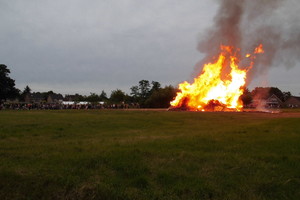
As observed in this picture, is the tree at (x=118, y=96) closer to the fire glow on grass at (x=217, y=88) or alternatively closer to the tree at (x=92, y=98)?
the tree at (x=92, y=98)

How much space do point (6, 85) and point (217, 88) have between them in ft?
185

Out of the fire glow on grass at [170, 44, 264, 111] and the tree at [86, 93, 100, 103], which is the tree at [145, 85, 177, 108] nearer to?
the fire glow on grass at [170, 44, 264, 111]

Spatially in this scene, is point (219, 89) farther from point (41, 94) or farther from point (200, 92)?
point (41, 94)

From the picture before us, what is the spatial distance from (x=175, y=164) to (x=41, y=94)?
155861mm

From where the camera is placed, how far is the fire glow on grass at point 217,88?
4406 cm

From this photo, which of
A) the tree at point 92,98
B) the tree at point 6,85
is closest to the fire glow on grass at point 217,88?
the tree at point 6,85

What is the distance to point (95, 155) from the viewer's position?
8531mm

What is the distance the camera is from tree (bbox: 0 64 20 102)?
7488 cm

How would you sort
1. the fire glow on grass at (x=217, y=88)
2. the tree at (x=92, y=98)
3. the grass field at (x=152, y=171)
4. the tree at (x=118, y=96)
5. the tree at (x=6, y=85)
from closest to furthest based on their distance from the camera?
the grass field at (x=152, y=171), the fire glow on grass at (x=217, y=88), the tree at (x=6, y=85), the tree at (x=118, y=96), the tree at (x=92, y=98)

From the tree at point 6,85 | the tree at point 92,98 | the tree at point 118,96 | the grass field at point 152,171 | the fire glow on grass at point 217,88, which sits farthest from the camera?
the tree at point 92,98

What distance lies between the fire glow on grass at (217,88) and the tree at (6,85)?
159ft

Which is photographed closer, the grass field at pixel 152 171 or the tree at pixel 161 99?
the grass field at pixel 152 171

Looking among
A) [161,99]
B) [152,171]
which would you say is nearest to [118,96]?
[161,99]

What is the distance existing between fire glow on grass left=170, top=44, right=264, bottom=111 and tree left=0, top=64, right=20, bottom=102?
4853cm
